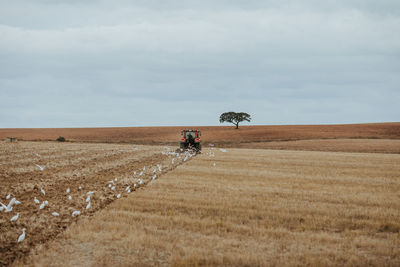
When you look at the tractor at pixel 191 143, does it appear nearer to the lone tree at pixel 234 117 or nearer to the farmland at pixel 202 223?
the farmland at pixel 202 223

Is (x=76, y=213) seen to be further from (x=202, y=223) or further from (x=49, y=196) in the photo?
(x=202, y=223)

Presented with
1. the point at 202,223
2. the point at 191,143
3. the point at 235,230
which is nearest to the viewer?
the point at 235,230

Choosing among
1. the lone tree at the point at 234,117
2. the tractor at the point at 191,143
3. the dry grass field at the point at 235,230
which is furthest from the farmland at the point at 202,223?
the lone tree at the point at 234,117

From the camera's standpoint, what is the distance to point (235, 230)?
749 centimetres

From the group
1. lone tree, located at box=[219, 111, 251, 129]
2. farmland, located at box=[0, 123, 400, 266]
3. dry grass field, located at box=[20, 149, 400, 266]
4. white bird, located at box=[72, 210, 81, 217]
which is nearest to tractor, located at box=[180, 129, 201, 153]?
farmland, located at box=[0, 123, 400, 266]

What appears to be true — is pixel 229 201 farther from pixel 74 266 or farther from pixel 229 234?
pixel 74 266

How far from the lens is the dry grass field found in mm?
6004

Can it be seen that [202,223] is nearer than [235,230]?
No

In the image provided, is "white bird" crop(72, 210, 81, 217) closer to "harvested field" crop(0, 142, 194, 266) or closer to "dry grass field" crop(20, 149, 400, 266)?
"harvested field" crop(0, 142, 194, 266)

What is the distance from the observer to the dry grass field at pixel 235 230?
6.00 metres

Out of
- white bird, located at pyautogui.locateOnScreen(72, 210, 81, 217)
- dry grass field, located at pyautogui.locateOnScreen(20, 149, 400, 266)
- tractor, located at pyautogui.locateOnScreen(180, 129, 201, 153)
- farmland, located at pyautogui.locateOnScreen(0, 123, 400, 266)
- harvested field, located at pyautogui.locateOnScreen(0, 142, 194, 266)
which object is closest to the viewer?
dry grass field, located at pyautogui.locateOnScreen(20, 149, 400, 266)

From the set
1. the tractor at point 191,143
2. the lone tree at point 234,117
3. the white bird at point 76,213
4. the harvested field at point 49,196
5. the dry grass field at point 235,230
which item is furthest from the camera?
the lone tree at point 234,117

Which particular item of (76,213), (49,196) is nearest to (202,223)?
(76,213)

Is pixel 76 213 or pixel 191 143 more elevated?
pixel 191 143
